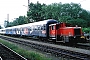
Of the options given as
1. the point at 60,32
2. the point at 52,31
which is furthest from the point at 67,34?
the point at 52,31

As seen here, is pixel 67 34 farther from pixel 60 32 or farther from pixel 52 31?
pixel 52 31

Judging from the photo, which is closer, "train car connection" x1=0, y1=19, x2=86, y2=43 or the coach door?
"train car connection" x1=0, y1=19, x2=86, y2=43

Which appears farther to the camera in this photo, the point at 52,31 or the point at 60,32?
the point at 52,31

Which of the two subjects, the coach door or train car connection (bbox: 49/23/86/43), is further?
the coach door

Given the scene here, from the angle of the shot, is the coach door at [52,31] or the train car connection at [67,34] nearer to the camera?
the train car connection at [67,34]

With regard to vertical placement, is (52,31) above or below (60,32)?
above

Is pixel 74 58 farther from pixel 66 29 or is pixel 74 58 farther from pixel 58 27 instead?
pixel 58 27

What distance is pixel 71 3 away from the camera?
82.1 m

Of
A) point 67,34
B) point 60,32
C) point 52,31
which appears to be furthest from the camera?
point 52,31

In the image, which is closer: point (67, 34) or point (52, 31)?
point (67, 34)

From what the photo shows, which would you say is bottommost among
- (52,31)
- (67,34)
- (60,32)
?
(67,34)

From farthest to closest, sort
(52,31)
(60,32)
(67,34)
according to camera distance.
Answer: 1. (52,31)
2. (60,32)
3. (67,34)

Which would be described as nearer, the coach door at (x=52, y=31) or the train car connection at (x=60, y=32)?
the train car connection at (x=60, y=32)

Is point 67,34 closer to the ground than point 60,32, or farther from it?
closer to the ground
